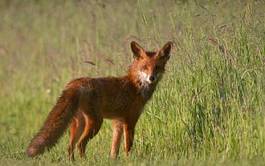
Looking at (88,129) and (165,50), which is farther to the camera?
(165,50)

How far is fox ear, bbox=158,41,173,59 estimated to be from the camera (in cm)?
1157

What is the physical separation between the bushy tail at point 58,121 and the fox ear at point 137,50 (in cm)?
138

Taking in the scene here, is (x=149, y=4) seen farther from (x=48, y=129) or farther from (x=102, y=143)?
(x=48, y=129)

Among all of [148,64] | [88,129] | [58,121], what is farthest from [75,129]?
[148,64]

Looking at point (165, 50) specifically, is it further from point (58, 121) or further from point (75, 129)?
point (58, 121)

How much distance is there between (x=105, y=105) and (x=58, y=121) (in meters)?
0.91

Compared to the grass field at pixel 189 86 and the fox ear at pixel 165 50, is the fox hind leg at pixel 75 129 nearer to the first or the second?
the grass field at pixel 189 86

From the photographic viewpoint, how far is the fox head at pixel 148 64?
1156 cm

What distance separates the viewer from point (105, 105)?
11.1m

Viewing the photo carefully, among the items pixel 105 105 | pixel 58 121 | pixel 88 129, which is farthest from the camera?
pixel 105 105

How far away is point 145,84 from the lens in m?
11.7

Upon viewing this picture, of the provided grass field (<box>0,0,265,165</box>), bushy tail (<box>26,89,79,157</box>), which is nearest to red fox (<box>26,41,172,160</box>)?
bushy tail (<box>26,89,79,157</box>)

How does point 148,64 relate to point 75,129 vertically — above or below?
above

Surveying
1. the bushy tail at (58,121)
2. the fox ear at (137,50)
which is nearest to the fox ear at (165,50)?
the fox ear at (137,50)
